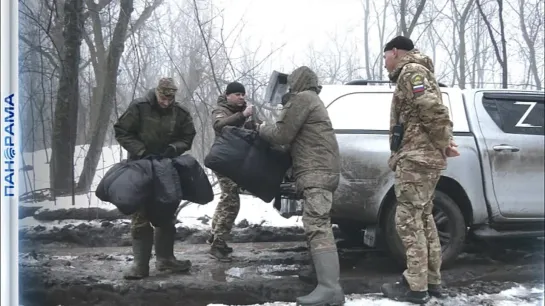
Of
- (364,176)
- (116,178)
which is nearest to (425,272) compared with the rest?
(364,176)

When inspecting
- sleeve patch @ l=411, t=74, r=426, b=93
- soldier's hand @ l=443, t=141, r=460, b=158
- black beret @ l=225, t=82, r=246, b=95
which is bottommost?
soldier's hand @ l=443, t=141, r=460, b=158

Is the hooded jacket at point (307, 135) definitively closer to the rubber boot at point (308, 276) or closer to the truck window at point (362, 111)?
the truck window at point (362, 111)

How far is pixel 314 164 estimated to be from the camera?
3707 mm

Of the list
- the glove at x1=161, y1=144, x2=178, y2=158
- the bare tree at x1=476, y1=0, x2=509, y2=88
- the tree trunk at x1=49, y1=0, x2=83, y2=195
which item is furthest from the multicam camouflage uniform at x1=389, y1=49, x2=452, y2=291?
the tree trunk at x1=49, y1=0, x2=83, y2=195

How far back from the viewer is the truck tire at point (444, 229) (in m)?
4.33

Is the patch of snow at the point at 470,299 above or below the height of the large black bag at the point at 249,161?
below

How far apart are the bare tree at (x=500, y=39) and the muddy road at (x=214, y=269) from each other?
1.29m

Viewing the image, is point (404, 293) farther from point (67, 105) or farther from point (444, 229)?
point (67, 105)

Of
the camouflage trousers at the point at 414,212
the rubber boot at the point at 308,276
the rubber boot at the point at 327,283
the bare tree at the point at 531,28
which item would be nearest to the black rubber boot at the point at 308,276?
the rubber boot at the point at 308,276

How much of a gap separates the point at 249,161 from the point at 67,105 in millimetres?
1639

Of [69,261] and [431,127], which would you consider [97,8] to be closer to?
[69,261]

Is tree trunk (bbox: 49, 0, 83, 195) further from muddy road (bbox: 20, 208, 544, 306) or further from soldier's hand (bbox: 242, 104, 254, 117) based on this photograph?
soldier's hand (bbox: 242, 104, 254, 117)

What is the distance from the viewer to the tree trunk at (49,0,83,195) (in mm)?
4113

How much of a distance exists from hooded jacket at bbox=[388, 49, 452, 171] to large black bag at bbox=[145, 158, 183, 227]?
1529 mm
